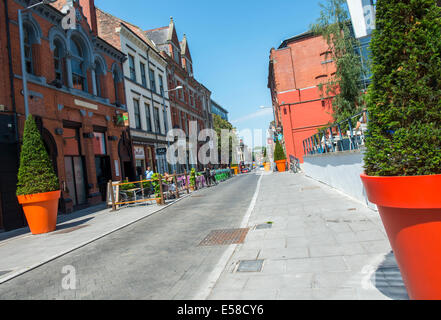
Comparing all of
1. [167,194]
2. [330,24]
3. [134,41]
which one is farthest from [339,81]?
[167,194]

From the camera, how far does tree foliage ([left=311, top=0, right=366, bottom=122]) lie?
27266 millimetres

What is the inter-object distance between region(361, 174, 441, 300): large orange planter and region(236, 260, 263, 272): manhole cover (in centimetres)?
209

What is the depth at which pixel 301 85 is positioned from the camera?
33.1 metres

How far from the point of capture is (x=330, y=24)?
27578mm

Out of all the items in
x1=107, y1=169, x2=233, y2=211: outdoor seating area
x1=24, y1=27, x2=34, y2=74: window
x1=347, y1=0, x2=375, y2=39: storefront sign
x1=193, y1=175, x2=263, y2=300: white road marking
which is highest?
x1=24, y1=27, x2=34, y2=74: window

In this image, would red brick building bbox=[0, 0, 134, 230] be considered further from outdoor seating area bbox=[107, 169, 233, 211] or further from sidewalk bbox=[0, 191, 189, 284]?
→ sidewalk bbox=[0, 191, 189, 284]

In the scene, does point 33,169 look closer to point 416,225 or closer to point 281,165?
point 416,225

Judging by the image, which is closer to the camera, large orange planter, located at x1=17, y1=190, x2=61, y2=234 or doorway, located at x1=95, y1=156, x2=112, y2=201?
large orange planter, located at x1=17, y1=190, x2=61, y2=234

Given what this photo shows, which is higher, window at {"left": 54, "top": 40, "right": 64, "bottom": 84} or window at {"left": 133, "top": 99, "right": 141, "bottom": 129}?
window at {"left": 54, "top": 40, "right": 64, "bottom": 84}

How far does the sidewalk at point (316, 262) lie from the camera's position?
3.22m

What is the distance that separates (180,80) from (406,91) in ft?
119

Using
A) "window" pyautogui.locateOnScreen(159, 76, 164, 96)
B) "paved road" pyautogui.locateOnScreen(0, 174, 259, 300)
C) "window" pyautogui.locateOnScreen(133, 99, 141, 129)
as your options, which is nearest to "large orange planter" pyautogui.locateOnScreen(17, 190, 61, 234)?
Answer: "paved road" pyautogui.locateOnScreen(0, 174, 259, 300)

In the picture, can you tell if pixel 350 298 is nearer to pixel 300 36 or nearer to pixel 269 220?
pixel 269 220

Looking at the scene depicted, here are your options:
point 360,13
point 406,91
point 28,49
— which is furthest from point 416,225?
point 28,49
